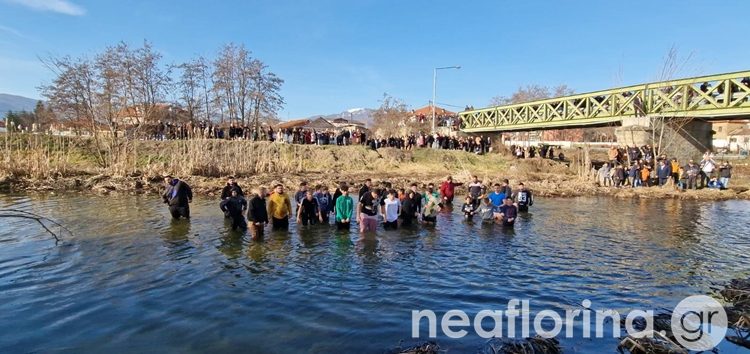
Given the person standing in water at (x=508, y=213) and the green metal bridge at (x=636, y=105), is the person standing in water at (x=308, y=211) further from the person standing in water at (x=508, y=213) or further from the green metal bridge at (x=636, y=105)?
the green metal bridge at (x=636, y=105)

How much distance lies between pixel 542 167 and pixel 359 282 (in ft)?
90.4

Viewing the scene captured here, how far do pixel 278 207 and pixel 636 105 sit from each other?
77.4 ft

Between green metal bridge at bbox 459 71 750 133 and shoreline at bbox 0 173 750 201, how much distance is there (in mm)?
4305

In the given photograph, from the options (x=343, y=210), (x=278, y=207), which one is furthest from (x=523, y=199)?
(x=278, y=207)

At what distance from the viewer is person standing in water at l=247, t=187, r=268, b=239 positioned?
40.7 feet

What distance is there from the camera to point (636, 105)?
2752cm

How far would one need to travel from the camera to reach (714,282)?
940 centimetres

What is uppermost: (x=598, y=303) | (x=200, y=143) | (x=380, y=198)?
(x=200, y=143)

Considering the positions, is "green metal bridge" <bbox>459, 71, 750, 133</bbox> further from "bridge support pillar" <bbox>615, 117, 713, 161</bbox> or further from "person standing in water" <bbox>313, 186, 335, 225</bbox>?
"person standing in water" <bbox>313, 186, 335, 225</bbox>

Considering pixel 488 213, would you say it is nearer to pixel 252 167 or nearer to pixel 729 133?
pixel 252 167

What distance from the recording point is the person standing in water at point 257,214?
40.7 ft

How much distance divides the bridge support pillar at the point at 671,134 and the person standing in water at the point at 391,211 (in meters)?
19.8

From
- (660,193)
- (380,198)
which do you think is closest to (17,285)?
(380,198)

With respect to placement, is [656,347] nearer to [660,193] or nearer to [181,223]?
[181,223]
